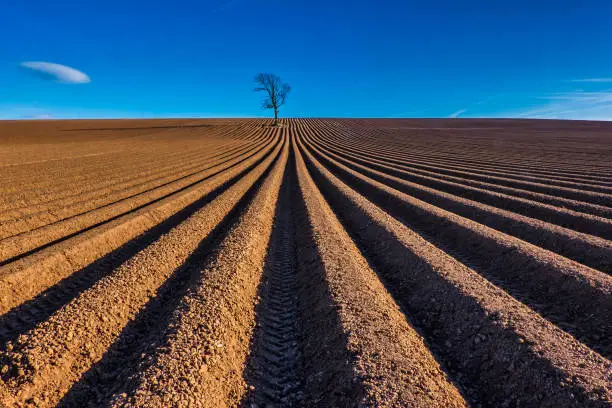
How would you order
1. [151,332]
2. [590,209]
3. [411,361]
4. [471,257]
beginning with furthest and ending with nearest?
[590,209], [471,257], [151,332], [411,361]

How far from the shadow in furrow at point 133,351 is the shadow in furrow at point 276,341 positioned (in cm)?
101

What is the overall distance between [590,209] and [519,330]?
24.0ft

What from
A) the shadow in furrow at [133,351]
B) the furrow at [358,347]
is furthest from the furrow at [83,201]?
the furrow at [358,347]

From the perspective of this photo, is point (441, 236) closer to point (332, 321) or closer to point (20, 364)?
point (332, 321)

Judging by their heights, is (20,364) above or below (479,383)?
above

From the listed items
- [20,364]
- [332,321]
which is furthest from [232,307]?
[20,364]

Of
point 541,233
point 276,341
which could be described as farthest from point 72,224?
point 541,233

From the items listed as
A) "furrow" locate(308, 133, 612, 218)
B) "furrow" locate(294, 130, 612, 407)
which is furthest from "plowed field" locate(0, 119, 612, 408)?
"furrow" locate(308, 133, 612, 218)

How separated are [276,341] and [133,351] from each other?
1.60m

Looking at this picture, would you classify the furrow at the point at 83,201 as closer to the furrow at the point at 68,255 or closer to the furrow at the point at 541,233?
the furrow at the point at 68,255

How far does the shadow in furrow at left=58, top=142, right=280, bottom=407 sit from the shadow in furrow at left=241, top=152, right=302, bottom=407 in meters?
1.01

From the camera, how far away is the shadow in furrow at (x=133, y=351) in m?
2.96

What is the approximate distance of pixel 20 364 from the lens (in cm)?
308

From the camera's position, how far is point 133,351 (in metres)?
3.59
